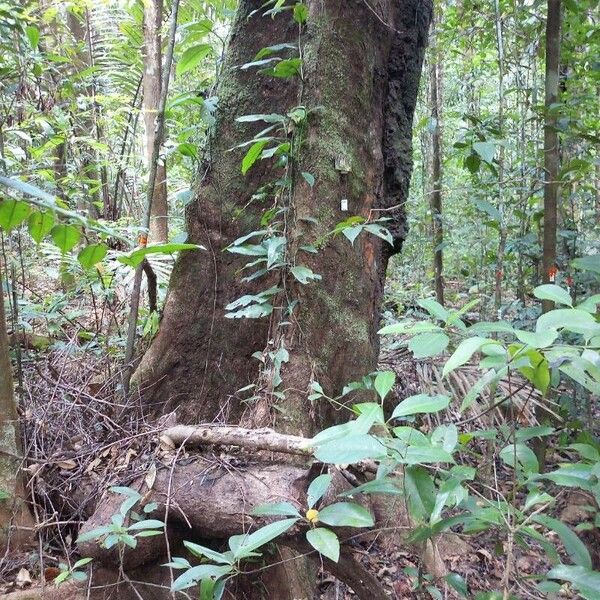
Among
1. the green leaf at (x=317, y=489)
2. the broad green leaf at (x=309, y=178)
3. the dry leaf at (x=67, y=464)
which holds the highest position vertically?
the broad green leaf at (x=309, y=178)

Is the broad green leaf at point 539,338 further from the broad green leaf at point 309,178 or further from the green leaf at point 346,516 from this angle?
the broad green leaf at point 309,178

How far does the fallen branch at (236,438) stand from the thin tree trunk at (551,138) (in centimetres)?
195

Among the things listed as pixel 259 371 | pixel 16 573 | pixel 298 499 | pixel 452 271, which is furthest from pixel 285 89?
pixel 452 271

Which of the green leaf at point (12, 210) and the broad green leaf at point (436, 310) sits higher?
the green leaf at point (12, 210)

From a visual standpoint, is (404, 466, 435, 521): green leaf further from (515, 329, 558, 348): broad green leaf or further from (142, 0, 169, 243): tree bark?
(142, 0, 169, 243): tree bark

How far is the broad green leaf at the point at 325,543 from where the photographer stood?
1191 mm

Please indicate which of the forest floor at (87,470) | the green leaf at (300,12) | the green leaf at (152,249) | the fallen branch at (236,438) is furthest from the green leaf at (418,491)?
the green leaf at (300,12)

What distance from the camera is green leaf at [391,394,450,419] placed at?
1229 millimetres

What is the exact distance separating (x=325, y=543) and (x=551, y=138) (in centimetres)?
285

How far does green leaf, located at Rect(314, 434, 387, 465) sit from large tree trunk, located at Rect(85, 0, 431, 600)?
1.02 meters

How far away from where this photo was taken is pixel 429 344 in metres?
1.26

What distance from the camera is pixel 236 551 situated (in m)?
1.18

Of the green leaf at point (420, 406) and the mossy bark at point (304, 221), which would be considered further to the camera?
the mossy bark at point (304, 221)

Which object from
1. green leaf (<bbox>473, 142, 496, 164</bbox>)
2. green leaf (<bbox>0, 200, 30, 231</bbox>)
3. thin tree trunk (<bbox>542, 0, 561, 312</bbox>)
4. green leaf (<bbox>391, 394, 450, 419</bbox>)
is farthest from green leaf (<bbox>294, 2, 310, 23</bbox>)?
green leaf (<bbox>391, 394, 450, 419</bbox>)
